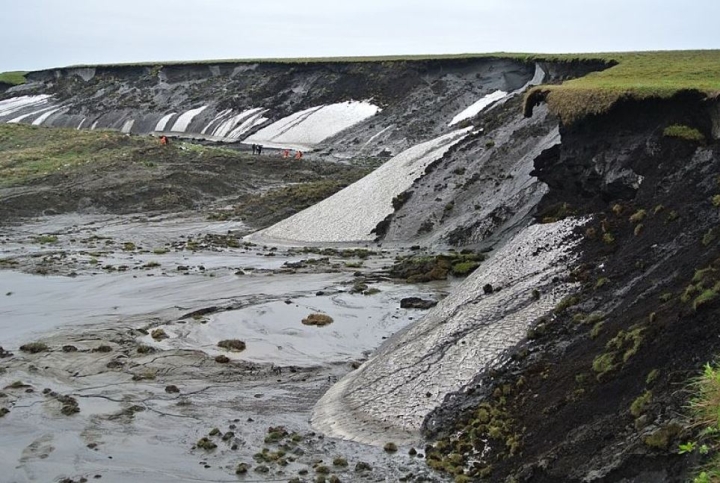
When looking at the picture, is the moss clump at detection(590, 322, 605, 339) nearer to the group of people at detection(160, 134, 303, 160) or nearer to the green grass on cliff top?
the green grass on cliff top

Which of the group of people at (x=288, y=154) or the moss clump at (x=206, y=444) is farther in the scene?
the group of people at (x=288, y=154)

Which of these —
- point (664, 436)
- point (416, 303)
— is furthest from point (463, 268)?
point (664, 436)

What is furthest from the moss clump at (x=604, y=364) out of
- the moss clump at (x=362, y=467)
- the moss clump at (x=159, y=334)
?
the moss clump at (x=159, y=334)

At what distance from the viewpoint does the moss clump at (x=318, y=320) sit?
22.0 meters

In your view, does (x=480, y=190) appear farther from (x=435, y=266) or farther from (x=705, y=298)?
(x=705, y=298)

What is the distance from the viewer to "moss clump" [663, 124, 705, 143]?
18719mm

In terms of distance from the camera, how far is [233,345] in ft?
65.9

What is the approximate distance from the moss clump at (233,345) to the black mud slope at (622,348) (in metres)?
7.08

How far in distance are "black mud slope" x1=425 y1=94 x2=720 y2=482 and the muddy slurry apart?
1381 millimetres

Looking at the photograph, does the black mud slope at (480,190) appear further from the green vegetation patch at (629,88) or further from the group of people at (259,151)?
the group of people at (259,151)

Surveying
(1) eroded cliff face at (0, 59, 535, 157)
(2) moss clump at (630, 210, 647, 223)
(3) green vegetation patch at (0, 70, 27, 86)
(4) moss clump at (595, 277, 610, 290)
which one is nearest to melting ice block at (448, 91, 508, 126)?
(1) eroded cliff face at (0, 59, 535, 157)

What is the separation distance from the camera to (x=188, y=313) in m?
23.1

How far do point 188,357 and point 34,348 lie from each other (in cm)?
384

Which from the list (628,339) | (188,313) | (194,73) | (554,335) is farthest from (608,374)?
(194,73)
